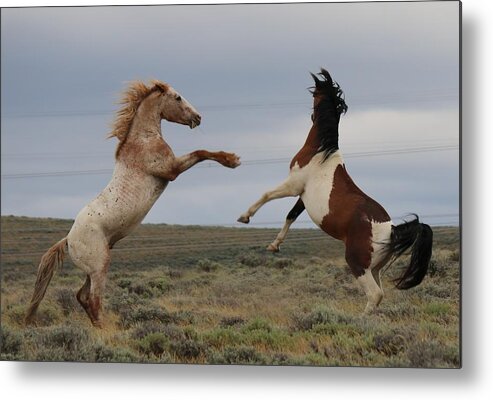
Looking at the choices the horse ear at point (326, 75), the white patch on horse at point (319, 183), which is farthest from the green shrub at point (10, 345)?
the horse ear at point (326, 75)

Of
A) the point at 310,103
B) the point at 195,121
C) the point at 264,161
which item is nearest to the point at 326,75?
the point at 310,103

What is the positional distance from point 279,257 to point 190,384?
3.46 feet

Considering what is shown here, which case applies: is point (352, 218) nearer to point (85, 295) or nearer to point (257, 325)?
point (257, 325)

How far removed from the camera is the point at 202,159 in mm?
7121

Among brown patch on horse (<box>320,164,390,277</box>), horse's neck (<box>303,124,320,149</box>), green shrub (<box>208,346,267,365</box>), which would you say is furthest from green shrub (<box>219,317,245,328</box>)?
horse's neck (<box>303,124,320,149</box>)

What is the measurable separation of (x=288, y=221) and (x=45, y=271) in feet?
5.73

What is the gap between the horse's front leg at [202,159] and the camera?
709 centimetres

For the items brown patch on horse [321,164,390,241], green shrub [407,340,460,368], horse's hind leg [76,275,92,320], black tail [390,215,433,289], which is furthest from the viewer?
horse's hind leg [76,275,92,320]

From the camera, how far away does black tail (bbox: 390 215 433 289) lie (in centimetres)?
682

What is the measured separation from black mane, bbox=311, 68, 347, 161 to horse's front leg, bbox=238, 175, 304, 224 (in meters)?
0.26

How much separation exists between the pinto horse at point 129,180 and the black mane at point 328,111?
2.85 feet

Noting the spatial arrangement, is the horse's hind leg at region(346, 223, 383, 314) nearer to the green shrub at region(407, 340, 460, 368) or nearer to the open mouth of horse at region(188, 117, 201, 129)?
the green shrub at region(407, 340, 460, 368)

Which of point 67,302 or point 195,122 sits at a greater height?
point 195,122

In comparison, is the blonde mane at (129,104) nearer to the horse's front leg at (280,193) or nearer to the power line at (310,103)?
the power line at (310,103)
